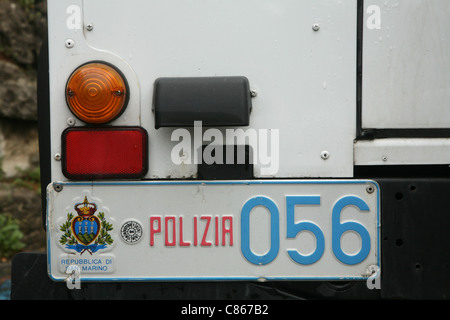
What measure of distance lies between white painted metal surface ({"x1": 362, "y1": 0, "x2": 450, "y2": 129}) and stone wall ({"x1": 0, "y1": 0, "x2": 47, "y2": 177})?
4.56m

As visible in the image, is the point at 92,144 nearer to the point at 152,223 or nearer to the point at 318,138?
the point at 152,223

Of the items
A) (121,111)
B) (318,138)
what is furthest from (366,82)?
(121,111)

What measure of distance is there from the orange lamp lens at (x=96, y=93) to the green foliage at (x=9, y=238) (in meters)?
3.76

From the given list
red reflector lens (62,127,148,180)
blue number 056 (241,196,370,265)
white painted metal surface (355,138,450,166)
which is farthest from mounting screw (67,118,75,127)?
white painted metal surface (355,138,450,166)

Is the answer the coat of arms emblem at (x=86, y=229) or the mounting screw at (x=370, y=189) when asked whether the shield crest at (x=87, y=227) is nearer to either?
the coat of arms emblem at (x=86, y=229)

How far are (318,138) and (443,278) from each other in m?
0.61

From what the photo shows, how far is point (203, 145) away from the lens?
1.59 metres

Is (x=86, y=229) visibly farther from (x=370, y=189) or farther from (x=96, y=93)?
(x=370, y=189)

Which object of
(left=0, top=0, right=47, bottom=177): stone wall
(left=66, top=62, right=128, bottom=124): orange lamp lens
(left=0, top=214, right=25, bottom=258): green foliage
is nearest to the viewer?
(left=66, top=62, right=128, bottom=124): orange lamp lens

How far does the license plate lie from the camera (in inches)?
62.5

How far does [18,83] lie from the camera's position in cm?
529

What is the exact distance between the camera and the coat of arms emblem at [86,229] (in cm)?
161

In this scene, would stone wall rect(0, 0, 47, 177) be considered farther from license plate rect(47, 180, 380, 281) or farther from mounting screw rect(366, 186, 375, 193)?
mounting screw rect(366, 186, 375, 193)

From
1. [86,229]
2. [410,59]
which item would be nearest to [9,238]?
[86,229]
